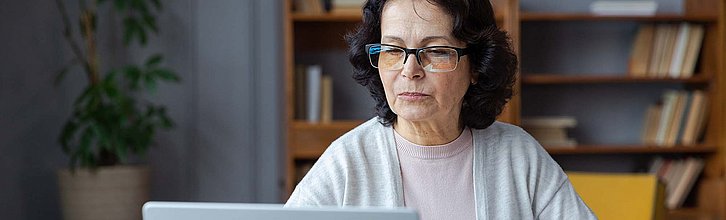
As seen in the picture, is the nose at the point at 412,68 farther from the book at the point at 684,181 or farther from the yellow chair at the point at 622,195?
the book at the point at 684,181

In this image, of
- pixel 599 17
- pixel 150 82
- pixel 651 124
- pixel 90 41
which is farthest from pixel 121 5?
pixel 651 124

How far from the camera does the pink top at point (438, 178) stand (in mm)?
1779

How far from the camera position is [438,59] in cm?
173

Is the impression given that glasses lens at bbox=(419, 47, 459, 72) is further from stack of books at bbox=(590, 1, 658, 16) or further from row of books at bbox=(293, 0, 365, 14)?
stack of books at bbox=(590, 1, 658, 16)

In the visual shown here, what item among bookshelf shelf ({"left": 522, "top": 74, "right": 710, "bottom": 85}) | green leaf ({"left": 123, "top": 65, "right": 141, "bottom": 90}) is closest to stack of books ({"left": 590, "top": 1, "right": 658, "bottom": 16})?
bookshelf shelf ({"left": 522, "top": 74, "right": 710, "bottom": 85})

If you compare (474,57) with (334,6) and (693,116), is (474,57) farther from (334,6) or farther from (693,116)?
(693,116)

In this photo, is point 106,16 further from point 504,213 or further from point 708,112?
point 504,213

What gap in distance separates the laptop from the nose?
404mm

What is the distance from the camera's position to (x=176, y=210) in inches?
54.3

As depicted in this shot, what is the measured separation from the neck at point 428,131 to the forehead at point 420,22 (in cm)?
16

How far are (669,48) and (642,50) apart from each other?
0.38 ft

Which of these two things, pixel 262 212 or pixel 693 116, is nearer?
pixel 262 212

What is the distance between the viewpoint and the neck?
181 cm

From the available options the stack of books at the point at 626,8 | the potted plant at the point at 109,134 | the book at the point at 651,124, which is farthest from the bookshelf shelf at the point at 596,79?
the potted plant at the point at 109,134
